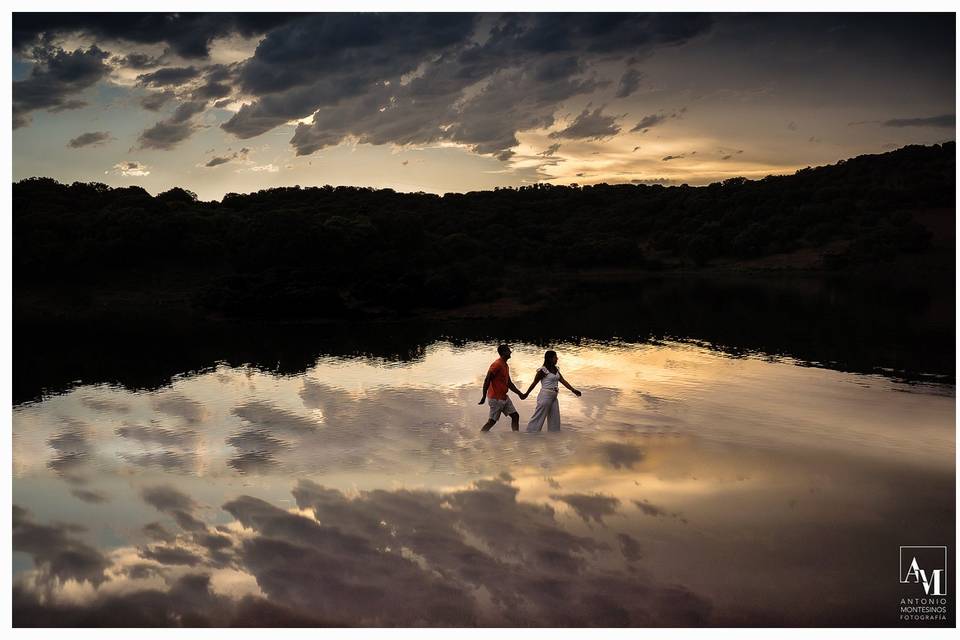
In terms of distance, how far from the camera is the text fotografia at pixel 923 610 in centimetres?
693

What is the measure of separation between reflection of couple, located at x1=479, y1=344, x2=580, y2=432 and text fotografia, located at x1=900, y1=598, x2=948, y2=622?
6.10 meters

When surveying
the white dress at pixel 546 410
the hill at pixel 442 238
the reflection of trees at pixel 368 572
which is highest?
the hill at pixel 442 238

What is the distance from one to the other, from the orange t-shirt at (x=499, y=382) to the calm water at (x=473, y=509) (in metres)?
0.62

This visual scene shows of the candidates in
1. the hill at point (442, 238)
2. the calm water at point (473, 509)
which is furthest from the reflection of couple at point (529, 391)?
the hill at point (442, 238)

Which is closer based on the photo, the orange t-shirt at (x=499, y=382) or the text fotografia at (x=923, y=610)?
the text fotografia at (x=923, y=610)

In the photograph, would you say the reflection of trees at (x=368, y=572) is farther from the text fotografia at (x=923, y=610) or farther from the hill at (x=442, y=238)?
the hill at (x=442, y=238)

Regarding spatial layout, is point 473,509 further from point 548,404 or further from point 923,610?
point 923,610

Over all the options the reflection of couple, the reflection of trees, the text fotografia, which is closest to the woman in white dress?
the reflection of couple

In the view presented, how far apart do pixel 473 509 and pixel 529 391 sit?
13.2ft

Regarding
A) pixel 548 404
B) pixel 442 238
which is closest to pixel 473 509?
pixel 548 404

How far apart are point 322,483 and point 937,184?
270ft

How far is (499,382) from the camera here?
511 inches

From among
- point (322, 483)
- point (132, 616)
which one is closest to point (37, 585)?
point (132, 616)

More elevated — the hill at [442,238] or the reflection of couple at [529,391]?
the hill at [442,238]
